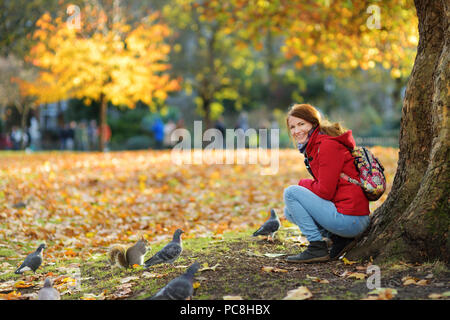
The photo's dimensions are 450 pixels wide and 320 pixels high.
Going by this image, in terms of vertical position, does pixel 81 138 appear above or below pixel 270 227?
above

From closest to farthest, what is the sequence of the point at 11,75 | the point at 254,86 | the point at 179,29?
the point at 11,75, the point at 179,29, the point at 254,86

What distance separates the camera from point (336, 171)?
4297mm

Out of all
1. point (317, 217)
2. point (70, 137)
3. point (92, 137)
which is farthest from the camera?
point (70, 137)

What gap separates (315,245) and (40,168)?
1117 centimetres

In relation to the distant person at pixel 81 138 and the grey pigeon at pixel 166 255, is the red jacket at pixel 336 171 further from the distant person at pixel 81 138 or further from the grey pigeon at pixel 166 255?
the distant person at pixel 81 138

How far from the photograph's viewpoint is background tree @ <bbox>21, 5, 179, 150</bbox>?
19391mm

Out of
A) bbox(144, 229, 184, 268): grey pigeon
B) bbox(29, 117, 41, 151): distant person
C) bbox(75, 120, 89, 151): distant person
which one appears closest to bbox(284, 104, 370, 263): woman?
bbox(144, 229, 184, 268): grey pigeon

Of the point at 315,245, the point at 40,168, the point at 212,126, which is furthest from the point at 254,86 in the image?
the point at 315,245

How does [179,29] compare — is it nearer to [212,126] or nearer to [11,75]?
[212,126]

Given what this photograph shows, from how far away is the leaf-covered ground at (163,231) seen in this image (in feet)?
13.1

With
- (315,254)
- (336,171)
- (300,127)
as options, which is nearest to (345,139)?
(336,171)

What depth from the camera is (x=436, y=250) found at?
4047 millimetres

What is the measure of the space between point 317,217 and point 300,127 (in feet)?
2.68

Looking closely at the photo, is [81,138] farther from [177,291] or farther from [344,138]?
[177,291]
